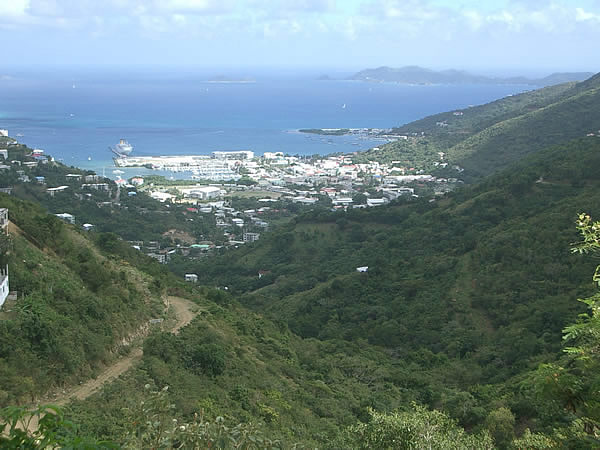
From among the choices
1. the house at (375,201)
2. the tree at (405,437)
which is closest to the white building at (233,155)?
the house at (375,201)

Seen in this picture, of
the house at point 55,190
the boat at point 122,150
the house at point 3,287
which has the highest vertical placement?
the house at point 3,287

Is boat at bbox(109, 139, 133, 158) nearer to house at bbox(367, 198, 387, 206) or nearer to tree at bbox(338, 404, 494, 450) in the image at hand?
house at bbox(367, 198, 387, 206)

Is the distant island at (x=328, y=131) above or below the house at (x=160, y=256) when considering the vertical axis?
below

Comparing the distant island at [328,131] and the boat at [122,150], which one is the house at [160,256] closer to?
the boat at [122,150]

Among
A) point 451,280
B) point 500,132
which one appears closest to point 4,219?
point 451,280

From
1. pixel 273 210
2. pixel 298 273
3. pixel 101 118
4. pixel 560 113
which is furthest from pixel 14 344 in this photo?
pixel 101 118

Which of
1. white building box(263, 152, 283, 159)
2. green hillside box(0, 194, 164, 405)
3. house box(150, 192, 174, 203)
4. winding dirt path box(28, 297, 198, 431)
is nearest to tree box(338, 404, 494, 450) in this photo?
winding dirt path box(28, 297, 198, 431)

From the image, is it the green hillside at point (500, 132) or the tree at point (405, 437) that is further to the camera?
the green hillside at point (500, 132)
